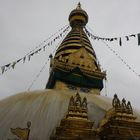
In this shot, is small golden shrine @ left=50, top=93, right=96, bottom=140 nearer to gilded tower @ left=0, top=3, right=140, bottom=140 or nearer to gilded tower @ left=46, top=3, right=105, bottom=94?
gilded tower @ left=0, top=3, right=140, bottom=140

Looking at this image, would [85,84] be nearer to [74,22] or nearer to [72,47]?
[72,47]

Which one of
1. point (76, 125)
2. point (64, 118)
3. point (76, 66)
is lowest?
point (76, 125)

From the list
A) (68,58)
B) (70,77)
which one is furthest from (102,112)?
(68,58)

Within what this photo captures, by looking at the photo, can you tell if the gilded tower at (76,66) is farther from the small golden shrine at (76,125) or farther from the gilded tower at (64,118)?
the small golden shrine at (76,125)

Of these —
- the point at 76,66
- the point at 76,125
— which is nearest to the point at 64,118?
the point at 76,125

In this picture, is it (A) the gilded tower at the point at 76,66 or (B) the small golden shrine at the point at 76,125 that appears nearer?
(B) the small golden shrine at the point at 76,125

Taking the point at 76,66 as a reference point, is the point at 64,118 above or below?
below

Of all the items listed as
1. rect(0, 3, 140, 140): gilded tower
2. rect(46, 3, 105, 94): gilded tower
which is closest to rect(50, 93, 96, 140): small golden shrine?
rect(0, 3, 140, 140): gilded tower

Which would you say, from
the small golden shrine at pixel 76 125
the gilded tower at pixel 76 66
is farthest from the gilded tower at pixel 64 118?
the gilded tower at pixel 76 66

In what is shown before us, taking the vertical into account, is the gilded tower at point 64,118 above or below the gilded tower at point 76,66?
below

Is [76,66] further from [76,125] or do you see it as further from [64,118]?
[76,125]

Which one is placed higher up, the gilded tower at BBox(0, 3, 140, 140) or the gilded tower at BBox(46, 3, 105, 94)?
the gilded tower at BBox(46, 3, 105, 94)

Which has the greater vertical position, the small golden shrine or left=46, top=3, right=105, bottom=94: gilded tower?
left=46, top=3, right=105, bottom=94: gilded tower

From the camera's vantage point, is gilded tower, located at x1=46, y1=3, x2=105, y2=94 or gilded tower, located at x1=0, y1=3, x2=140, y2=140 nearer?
gilded tower, located at x1=0, y1=3, x2=140, y2=140
